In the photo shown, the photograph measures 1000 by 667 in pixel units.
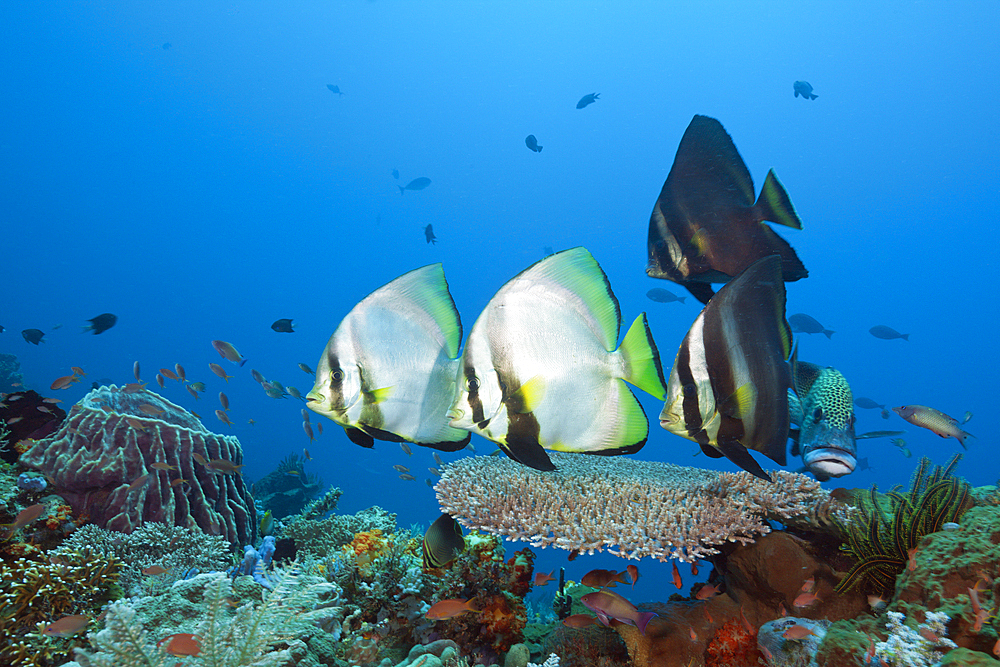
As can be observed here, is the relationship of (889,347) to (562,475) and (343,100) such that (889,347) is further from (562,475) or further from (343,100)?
(343,100)

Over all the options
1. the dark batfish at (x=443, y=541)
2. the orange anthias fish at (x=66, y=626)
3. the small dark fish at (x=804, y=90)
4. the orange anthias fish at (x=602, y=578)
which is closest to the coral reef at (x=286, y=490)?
the orange anthias fish at (x=66, y=626)

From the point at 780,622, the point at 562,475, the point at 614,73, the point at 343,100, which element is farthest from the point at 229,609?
the point at 343,100

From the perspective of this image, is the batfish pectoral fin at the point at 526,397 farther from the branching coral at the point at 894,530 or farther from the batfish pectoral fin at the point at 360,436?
the branching coral at the point at 894,530

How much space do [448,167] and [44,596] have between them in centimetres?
6635

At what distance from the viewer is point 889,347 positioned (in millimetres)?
56625

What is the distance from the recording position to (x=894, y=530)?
2646 millimetres

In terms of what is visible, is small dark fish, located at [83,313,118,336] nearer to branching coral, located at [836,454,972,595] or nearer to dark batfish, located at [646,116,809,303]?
dark batfish, located at [646,116,809,303]

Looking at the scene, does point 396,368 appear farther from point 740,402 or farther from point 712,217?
point 712,217

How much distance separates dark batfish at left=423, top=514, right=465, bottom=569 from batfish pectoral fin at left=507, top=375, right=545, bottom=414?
1.96 meters

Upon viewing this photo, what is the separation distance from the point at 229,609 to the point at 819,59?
6410cm

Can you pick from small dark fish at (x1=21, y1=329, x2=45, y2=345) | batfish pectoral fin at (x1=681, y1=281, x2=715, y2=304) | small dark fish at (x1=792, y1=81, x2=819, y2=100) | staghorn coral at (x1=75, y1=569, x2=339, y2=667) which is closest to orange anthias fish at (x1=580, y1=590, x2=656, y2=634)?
staghorn coral at (x1=75, y1=569, x2=339, y2=667)

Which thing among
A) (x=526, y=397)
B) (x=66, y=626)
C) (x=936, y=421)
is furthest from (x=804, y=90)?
(x=66, y=626)

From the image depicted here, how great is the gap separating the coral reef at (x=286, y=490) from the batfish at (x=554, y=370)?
40.9 feet

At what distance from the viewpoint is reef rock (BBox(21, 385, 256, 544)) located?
4648 mm
